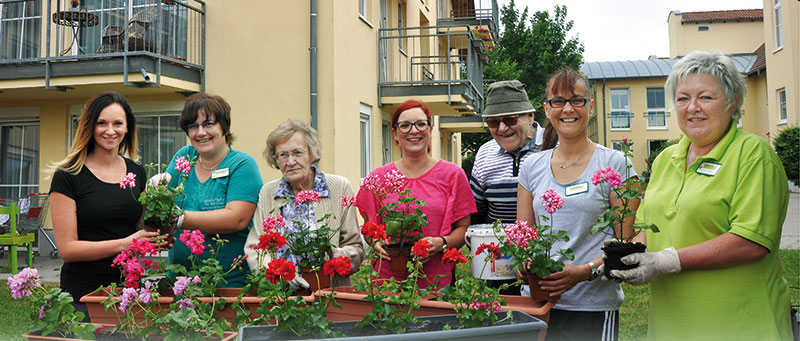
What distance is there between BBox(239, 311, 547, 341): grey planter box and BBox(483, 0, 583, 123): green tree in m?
27.1

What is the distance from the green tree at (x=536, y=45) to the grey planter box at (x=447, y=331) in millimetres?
27090

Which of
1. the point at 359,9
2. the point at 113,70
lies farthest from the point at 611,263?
the point at 359,9

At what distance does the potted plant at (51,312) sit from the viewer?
1.64 metres

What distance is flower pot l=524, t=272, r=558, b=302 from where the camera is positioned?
1720mm

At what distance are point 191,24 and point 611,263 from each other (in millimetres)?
8330

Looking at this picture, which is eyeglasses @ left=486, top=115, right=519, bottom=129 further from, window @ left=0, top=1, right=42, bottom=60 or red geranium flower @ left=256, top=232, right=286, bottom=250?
window @ left=0, top=1, right=42, bottom=60

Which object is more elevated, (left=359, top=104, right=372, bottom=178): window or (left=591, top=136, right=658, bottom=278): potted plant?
(left=359, top=104, right=372, bottom=178): window

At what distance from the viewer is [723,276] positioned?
1721 millimetres

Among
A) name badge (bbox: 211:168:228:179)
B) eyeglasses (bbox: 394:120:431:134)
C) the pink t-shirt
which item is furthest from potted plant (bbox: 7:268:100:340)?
eyeglasses (bbox: 394:120:431:134)

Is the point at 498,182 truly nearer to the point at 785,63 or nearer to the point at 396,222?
the point at 396,222

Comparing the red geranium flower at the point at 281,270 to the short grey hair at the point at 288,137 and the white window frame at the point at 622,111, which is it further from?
the white window frame at the point at 622,111

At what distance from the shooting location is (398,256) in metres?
2.00

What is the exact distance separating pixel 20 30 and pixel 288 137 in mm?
9700

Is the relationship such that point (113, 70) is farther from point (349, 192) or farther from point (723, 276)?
point (723, 276)
